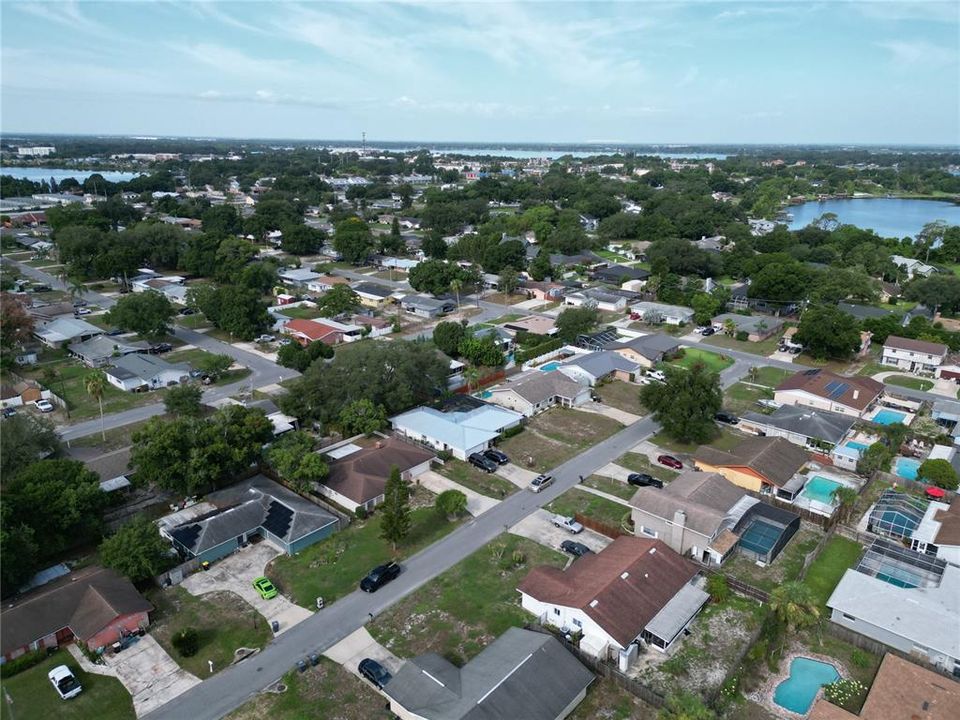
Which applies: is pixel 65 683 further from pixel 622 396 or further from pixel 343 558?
pixel 622 396

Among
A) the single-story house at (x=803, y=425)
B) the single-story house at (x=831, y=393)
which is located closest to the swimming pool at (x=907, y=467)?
the single-story house at (x=803, y=425)

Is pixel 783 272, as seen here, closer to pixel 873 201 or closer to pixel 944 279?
pixel 944 279

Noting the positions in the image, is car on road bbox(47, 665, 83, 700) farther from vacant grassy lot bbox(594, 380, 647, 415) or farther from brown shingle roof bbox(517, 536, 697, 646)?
vacant grassy lot bbox(594, 380, 647, 415)

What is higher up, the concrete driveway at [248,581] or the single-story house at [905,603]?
the single-story house at [905,603]

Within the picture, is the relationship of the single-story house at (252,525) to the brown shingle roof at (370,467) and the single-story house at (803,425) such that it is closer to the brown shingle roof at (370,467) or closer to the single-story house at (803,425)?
the brown shingle roof at (370,467)

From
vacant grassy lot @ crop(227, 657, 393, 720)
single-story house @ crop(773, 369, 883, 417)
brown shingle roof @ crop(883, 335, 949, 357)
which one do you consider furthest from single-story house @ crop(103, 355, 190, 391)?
brown shingle roof @ crop(883, 335, 949, 357)

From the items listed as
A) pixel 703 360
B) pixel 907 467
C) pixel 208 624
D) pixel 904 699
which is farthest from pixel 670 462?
pixel 208 624
